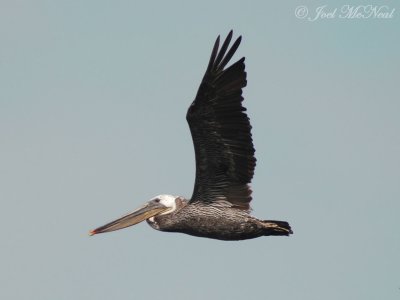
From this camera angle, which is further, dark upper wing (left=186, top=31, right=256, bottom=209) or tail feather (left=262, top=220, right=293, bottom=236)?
tail feather (left=262, top=220, right=293, bottom=236)

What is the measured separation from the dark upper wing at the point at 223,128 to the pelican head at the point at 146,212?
3.69ft

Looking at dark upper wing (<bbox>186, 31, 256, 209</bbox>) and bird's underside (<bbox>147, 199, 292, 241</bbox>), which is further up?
dark upper wing (<bbox>186, 31, 256, 209</bbox>)

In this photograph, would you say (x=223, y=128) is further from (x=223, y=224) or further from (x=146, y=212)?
(x=146, y=212)

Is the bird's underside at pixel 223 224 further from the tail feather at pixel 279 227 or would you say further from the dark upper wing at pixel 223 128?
the dark upper wing at pixel 223 128

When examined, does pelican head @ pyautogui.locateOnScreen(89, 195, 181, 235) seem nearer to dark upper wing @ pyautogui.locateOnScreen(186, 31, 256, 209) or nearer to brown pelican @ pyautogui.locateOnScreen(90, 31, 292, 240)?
brown pelican @ pyautogui.locateOnScreen(90, 31, 292, 240)

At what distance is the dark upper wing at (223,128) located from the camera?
88.1 feet

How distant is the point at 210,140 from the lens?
1069 inches

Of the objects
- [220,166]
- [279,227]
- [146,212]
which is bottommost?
[279,227]

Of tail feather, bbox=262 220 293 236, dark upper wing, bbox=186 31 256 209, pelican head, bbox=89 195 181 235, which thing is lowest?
tail feather, bbox=262 220 293 236

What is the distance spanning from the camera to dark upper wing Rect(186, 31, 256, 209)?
88.1 feet

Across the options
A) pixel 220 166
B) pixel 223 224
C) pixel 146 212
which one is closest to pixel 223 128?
pixel 220 166

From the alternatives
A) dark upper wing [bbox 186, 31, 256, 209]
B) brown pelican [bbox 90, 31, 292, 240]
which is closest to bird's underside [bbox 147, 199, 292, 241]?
brown pelican [bbox 90, 31, 292, 240]

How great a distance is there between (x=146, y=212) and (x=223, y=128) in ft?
8.48

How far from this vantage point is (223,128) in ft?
88.5
